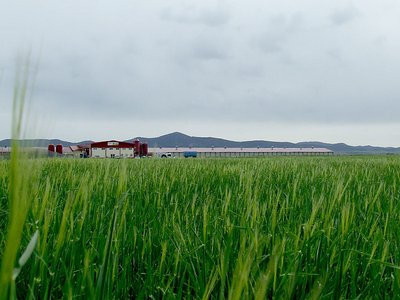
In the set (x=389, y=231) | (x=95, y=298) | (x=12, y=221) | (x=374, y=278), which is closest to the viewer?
(x=12, y=221)

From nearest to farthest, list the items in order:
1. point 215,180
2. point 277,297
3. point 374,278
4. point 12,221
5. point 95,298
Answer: point 12,221 → point 95,298 → point 277,297 → point 374,278 → point 215,180

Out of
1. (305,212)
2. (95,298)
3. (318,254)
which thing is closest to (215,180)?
(305,212)

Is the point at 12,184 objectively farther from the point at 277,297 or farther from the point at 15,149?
the point at 277,297

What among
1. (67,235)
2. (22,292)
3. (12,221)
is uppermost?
(12,221)

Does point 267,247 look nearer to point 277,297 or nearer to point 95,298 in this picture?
point 277,297

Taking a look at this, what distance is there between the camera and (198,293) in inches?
49.9

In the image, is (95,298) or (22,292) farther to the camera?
(22,292)

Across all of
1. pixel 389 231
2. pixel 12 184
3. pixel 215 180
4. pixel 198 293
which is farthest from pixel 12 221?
pixel 215 180

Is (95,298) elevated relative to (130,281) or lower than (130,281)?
elevated

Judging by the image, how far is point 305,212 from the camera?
234 cm

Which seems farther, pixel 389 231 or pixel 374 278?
pixel 389 231

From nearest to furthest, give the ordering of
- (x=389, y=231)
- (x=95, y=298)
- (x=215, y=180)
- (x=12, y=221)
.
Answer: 1. (x=12, y=221)
2. (x=95, y=298)
3. (x=389, y=231)
4. (x=215, y=180)

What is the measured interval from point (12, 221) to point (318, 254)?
137cm

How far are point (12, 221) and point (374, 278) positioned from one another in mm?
1274
